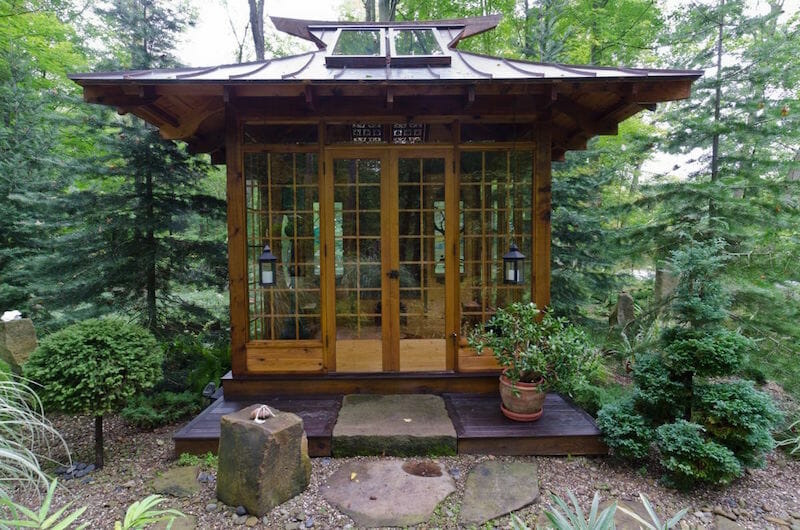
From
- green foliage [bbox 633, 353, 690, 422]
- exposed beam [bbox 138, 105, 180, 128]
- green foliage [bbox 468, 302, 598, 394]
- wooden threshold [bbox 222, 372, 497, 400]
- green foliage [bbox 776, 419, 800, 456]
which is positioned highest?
exposed beam [bbox 138, 105, 180, 128]

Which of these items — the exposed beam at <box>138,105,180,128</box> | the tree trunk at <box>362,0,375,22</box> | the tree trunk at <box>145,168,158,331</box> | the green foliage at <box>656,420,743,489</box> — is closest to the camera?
the green foliage at <box>656,420,743,489</box>

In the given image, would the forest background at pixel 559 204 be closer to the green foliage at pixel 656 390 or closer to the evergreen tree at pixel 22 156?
the evergreen tree at pixel 22 156

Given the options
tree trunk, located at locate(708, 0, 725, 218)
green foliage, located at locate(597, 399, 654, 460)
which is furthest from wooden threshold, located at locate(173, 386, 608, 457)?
tree trunk, located at locate(708, 0, 725, 218)

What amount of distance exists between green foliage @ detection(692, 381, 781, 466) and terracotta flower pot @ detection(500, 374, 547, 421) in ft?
3.49

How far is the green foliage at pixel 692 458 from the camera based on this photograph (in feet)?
7.73

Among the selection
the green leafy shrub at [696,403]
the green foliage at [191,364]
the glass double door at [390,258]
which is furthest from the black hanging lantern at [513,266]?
the green foliage at [191,364]

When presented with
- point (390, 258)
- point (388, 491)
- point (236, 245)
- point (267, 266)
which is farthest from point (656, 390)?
point (236, 245)

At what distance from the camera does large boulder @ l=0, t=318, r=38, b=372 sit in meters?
3.81

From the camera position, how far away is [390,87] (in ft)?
9.72

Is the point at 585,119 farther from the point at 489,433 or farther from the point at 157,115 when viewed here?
the point at 157,115

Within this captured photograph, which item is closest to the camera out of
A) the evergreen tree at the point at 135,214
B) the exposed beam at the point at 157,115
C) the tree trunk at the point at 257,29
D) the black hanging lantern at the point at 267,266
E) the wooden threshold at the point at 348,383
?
the exposed beam at the point at 157,115

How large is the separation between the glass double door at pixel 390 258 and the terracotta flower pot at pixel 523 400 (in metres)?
0.72

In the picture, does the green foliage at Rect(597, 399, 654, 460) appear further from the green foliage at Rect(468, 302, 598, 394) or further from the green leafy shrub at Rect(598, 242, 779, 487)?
the green foliage at Rect(468, 302, 598, 394)

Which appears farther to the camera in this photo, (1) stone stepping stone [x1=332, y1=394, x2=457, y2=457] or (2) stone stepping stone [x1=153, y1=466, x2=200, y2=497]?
(1) stone stepping stone [x1=332, y1=394, x2=457, y2=457]
